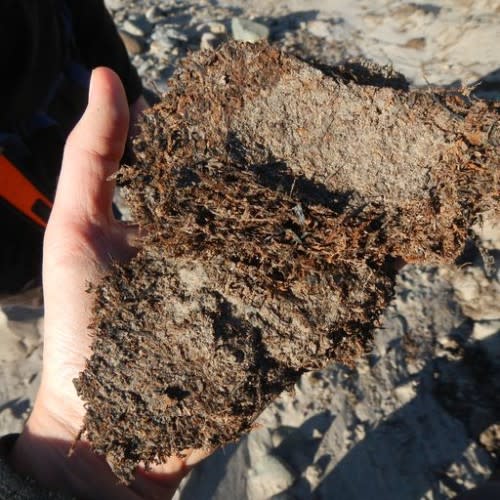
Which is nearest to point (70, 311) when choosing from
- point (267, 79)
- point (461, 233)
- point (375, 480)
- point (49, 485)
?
point (49, 485)

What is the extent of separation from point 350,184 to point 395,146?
24cm

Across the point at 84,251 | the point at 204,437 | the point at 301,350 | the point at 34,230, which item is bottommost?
the point at 34,230

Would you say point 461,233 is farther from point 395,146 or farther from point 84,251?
point 84,251

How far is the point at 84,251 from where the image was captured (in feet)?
7.16

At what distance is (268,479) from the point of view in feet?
10.4

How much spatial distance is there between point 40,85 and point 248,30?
137 inches

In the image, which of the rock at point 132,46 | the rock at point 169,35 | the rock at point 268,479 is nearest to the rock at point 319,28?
the rock at point 169,35

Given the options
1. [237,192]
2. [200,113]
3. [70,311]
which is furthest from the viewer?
[70,311]

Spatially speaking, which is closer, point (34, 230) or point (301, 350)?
point (301, 350)

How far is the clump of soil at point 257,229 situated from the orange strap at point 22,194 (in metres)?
1.24

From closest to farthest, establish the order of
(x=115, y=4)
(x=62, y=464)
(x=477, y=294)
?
(x=62, y=464), (x=477, y=294), (x=115, y=4)

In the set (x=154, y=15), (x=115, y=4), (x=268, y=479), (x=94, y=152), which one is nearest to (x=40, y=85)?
(x=94, y=152)

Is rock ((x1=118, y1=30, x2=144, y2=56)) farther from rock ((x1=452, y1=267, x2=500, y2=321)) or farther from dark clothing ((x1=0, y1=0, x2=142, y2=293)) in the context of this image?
rock ((x1=452, y1=267, x2=500, y2=321))

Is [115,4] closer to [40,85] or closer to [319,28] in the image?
[319,28]
